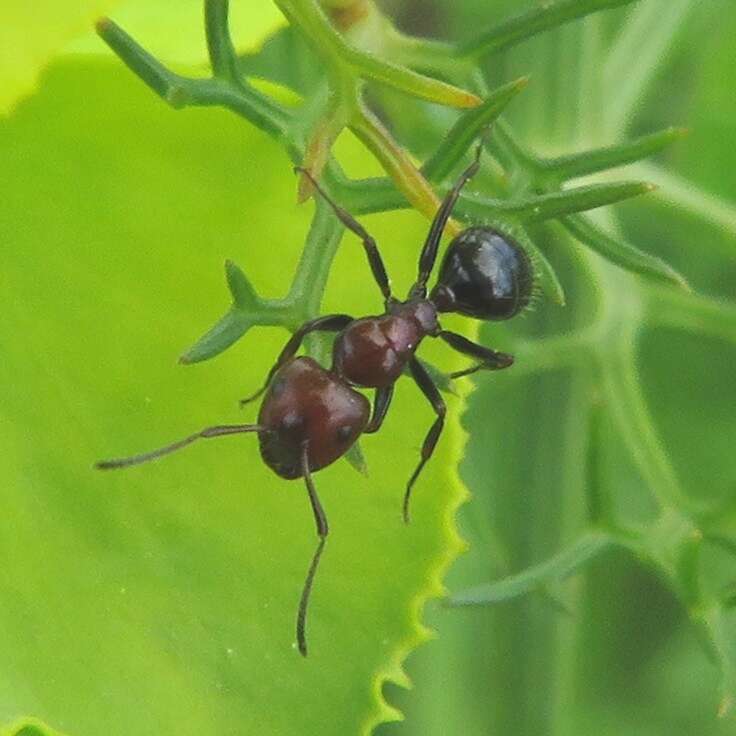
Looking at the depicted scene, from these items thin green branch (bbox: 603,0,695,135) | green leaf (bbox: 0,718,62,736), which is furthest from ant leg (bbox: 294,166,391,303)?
thin green branch (bbox: 603,0,695,135)

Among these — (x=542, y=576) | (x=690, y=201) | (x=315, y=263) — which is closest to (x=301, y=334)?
(x=315, y=263)

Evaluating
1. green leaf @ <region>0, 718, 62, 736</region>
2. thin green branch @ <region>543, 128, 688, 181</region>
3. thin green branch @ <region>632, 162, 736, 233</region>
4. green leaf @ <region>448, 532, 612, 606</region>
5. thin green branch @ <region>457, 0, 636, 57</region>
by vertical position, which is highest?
thin green branch @ <region>457, 0, 636, 57</region>

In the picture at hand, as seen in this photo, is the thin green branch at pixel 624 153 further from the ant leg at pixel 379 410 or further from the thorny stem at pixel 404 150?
the ant leg at pixel 379 410

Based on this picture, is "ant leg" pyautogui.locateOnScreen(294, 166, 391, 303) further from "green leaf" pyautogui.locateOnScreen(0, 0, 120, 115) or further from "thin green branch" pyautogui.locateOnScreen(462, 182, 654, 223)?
"green leaf" pyautogui.locateOnScreen(0, 0, 120, 115)

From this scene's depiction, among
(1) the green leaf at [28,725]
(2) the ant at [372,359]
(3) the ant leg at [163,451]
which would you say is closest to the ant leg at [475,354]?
(2) the ant at [372,359]

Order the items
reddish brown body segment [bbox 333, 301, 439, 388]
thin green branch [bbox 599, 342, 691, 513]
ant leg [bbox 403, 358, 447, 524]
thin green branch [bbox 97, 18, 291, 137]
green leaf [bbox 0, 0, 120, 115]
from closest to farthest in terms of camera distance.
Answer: green leaf [bbox 0, 0, 120, 115] < thin green branch [bbox 97, 18, 291, 137] < ant leg [bbox 403, 358, 447, 524] < reddish brown body segment [bbox 333, 301, 439, 388] < thin green branch [bbox 599, 342, 691, 513]

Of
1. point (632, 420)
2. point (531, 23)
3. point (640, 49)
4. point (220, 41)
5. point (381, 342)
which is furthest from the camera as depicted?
point (640, 49)

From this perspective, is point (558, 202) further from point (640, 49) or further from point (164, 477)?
point (640, 49)
